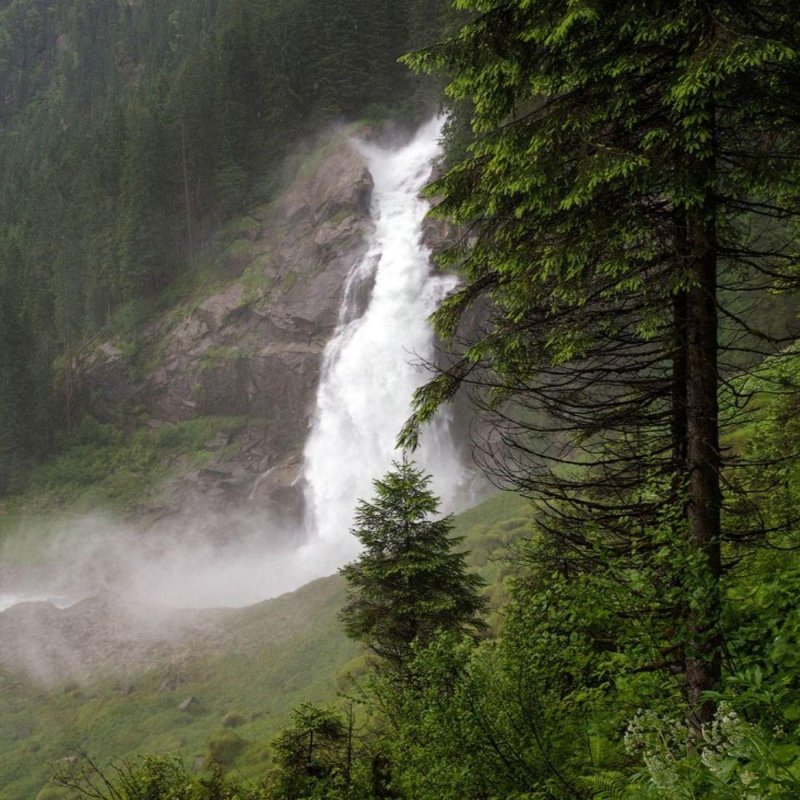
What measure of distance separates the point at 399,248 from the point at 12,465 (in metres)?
35.6

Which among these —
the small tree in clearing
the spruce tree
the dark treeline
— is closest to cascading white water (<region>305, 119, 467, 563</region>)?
the dark treeline

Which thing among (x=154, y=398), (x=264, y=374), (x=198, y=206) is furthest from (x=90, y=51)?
(x=264, y=374)

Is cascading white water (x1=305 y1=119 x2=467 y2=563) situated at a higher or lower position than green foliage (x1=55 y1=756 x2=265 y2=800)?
higher

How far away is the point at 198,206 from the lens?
181ft

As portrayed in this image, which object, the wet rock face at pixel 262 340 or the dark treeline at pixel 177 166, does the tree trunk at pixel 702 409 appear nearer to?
the wet rock face at pixel 262 340

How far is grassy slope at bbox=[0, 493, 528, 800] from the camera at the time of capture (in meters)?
20.8

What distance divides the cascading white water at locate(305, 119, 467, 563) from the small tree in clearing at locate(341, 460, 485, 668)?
2267 centimetres

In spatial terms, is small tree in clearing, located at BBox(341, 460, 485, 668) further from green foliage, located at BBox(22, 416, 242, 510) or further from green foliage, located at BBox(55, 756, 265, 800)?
green foliage, located at BBox(22, 416, 242, 510)

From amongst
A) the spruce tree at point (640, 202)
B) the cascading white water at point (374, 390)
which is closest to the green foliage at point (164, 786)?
the spruce tree at point (640, 202)

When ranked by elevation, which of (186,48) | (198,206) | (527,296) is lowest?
(527,296)

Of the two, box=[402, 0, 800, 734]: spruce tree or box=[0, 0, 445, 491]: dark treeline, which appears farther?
box=[0, 0, 445, 491]: dark treeline

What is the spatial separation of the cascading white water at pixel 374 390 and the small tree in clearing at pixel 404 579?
2267 cm

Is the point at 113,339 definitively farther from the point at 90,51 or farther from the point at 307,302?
the point at 90,51

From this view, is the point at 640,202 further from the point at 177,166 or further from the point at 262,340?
the point at 177,166
